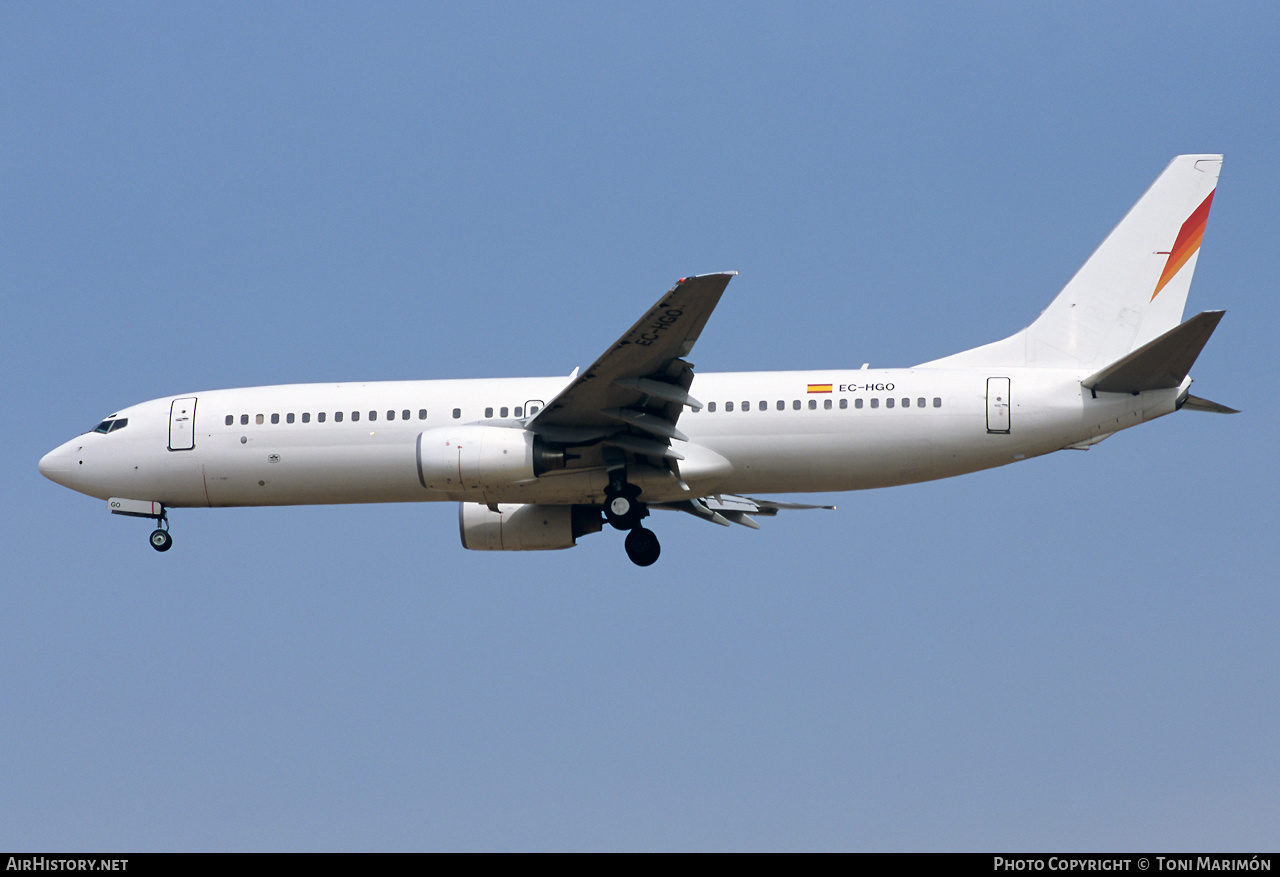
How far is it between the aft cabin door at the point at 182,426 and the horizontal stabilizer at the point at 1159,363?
16001 millimetres

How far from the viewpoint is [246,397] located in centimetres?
2611

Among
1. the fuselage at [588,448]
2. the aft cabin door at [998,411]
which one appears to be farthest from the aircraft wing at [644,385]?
the aft cabin door at [998,411]

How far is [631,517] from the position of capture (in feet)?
80.8

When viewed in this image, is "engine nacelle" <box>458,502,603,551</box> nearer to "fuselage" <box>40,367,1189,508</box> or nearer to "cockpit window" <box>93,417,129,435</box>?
"fuselage" <box>40,367,1189,508</box>

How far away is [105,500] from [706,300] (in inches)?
515

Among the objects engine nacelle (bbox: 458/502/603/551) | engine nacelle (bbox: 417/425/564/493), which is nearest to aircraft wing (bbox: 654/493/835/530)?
engine nacelle (bbox: 458/502/603/551)

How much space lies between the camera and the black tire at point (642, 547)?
82.3 feet

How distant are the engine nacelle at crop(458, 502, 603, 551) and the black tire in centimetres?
177

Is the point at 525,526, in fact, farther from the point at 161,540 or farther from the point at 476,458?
the point at 161,540

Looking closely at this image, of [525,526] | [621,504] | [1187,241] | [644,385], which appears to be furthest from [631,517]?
[1187,241]

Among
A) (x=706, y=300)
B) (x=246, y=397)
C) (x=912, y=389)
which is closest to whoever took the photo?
(x=706, y=300)
